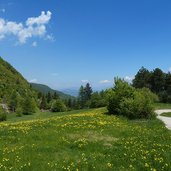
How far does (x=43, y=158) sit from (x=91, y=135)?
6.98 meters

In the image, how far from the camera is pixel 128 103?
40.5 m

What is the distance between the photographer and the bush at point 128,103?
39188mm

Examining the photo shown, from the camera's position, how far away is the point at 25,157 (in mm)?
16562

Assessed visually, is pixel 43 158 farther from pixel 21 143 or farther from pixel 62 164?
pixel 21 143

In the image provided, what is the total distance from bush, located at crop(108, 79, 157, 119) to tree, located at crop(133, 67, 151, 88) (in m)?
65.2

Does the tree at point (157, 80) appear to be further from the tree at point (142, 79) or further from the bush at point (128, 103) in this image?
the bush at point (128, 103)

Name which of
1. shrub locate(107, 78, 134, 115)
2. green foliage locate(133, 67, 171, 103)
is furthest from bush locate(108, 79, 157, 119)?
green foliage locate(133, 67, 171, 103)

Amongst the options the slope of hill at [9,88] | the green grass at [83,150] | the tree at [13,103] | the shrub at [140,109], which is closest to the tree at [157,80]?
the tree at [13,103]

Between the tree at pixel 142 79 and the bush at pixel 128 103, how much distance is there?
214ft

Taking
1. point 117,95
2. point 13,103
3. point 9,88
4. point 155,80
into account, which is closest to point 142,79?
point 155,80

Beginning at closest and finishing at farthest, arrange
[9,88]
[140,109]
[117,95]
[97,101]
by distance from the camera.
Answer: [140,109] < [117,95] < [97,101] < [9,88]

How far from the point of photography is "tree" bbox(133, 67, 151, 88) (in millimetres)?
111438

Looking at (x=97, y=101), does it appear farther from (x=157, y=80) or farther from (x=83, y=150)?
(x=83, y=150)

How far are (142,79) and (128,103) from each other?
243 ft
